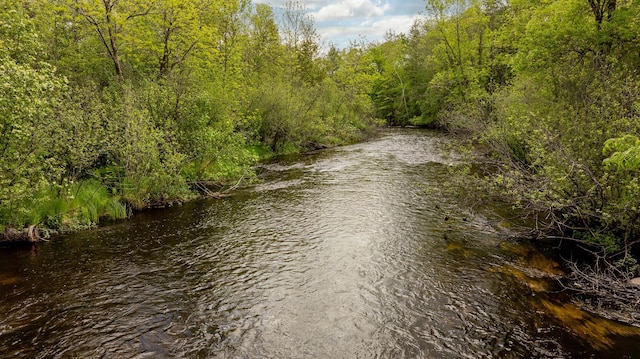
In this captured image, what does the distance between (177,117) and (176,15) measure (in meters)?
6.90

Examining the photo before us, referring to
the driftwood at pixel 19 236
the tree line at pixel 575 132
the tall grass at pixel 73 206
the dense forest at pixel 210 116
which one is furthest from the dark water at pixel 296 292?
the dense forest at pixel 210 116

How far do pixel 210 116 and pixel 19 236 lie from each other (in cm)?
1104

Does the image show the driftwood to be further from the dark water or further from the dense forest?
the dark water

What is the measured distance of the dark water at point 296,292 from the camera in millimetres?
7102

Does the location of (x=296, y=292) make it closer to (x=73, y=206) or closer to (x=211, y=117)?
(x=73, y=206)

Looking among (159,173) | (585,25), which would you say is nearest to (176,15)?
(159,173)

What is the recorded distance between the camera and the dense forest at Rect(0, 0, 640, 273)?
10.1 m

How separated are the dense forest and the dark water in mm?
1846

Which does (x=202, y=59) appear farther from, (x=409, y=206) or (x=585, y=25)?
(x=585, y=25)

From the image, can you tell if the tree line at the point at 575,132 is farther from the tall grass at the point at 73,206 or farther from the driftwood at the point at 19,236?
the driftwood at the point at 19,236

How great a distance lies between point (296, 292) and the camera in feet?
30.0

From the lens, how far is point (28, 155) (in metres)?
11.5

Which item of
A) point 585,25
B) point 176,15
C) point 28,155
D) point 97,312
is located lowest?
point 97,312

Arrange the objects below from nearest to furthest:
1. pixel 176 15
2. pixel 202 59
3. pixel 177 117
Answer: pixel 177 117, pixel 176 15, pixel 202 59
